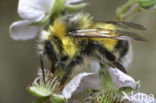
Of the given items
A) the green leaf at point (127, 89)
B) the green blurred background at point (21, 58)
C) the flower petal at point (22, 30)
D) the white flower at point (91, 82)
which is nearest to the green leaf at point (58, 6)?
the flower petal at point (22, 30)

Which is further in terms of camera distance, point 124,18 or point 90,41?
point 124,18

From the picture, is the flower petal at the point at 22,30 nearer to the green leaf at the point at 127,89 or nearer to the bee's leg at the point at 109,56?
the bee's leg at the point at 109,56

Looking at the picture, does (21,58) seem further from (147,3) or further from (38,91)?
(38,91)

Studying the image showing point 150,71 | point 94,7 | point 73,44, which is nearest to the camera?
point 73,44

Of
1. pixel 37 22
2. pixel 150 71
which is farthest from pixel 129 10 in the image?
pixel 150 71

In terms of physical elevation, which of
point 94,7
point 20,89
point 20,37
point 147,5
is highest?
point 147,5

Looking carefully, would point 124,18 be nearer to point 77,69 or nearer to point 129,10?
point 129,10

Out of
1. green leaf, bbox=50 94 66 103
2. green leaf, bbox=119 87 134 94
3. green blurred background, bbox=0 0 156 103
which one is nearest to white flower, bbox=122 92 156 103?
green leaf, bbox=119 87 134 94
